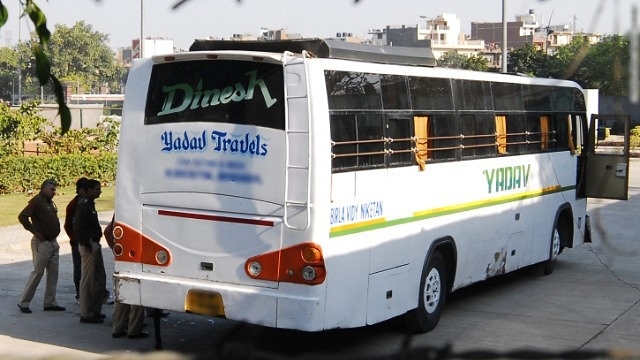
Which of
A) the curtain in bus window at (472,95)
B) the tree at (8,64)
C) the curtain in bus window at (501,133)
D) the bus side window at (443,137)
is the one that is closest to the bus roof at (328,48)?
the bus side window at (443,137)

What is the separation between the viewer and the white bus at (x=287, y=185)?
843 cm

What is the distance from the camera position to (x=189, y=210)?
891cm

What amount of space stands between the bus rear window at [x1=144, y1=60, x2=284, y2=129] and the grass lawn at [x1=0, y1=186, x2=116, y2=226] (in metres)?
11.5

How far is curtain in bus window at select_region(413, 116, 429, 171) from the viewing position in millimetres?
10123

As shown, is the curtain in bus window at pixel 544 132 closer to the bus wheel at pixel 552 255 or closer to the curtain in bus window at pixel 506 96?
the curtain in bus window at pixel 506 96

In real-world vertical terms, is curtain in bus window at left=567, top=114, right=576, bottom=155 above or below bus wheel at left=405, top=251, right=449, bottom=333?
above

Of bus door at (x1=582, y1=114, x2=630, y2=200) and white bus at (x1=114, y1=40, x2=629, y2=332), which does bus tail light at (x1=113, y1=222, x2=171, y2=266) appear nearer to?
white bus at (x1=114, y1=40, x2=629, y2=332)

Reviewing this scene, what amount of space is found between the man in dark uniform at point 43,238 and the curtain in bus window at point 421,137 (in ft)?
13.6

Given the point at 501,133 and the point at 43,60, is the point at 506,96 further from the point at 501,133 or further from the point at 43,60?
the point at 43,60

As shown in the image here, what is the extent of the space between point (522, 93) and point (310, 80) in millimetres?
5524

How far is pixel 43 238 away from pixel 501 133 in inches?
223

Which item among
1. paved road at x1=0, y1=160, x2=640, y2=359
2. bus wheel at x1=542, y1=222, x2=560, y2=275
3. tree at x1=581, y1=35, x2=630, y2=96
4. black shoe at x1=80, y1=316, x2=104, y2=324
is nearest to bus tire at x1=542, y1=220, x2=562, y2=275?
bus wheel at x1=542, y1=222, x2=560, y2=275

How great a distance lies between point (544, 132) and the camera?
13898mm

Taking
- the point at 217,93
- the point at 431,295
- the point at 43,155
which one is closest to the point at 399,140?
the point at 431,295
